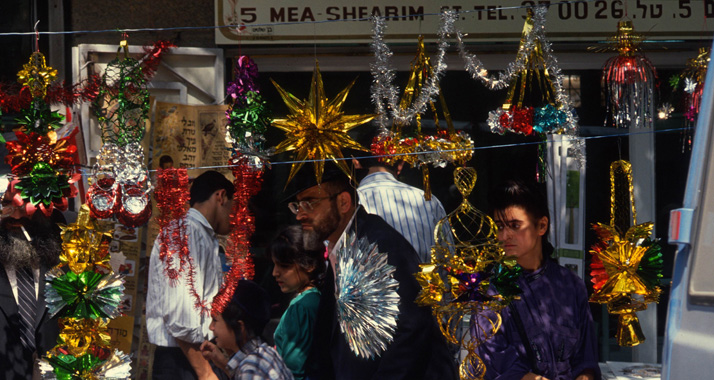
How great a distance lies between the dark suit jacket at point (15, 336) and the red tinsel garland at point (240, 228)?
0.92 meters

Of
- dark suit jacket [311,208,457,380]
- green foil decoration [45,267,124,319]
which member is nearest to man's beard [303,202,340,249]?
dark suit jacket [311,208,457,380]

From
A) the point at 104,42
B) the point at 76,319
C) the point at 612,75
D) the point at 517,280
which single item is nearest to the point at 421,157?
the point at 517,280

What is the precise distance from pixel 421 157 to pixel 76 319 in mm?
1592

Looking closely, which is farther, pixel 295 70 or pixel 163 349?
pixel 295 70

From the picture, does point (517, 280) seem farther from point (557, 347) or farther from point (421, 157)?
point (421, 157)

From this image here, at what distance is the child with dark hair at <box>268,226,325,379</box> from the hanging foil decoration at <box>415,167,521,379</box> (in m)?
0.76

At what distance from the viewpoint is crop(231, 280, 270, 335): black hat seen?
4117 mm

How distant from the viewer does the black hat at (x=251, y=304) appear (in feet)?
13.5

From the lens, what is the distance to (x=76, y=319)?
3699mm

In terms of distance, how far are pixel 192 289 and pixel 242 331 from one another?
421 mm

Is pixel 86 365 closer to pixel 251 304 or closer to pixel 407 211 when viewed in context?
pixel 251 304

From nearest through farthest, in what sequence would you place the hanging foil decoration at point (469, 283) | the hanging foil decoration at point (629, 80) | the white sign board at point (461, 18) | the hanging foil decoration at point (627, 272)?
the hanging foil decoration at point (469, 283)
the hanging foil decoration at point (627, 272)
the hanging foil decoration at point (629, 80)
the white sign board at point (461, 18)

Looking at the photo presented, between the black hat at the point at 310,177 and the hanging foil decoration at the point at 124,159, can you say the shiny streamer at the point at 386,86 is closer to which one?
the black hat at the point at 310,177

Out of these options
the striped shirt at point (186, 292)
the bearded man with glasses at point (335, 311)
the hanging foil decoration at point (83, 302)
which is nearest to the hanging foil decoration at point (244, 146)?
the bearded man with glasses at point (335, 311)
